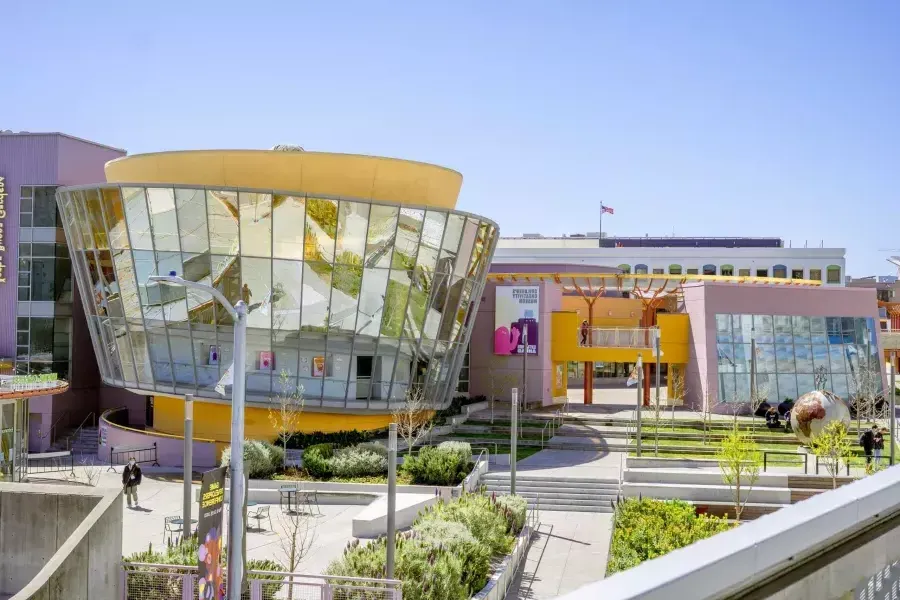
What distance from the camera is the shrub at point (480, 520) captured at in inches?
931

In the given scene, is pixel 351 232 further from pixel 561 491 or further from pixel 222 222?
pixel 561 491

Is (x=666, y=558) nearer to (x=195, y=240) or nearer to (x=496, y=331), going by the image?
(x=195, y=240)

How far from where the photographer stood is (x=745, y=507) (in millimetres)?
32125

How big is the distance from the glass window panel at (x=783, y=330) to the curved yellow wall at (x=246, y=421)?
24949mm

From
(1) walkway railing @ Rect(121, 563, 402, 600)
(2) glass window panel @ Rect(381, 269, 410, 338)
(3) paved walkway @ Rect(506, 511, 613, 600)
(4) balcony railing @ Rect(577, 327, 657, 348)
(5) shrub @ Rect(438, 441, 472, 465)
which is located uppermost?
(2) glass window panel @ Rect(381, 269, 410, 338)

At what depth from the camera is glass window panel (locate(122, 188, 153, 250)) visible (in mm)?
39281

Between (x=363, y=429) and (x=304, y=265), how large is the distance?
927 cm

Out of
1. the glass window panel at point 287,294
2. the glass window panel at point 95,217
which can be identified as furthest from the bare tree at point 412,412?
the glass window panel at point 95,217

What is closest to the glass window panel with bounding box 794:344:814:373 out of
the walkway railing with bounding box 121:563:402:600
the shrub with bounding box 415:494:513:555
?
the shrub with bounding box 415:494:513:555

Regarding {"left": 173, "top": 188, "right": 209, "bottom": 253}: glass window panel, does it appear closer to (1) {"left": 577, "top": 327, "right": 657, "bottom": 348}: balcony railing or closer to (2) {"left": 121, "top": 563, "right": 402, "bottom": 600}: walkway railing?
(2) {"left": 121, "top": 563, "right": 402, "bottom": 600}: walkway railing

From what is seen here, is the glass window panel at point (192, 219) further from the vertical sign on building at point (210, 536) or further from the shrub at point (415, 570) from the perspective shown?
the vertical sign on building at point (210, 536)

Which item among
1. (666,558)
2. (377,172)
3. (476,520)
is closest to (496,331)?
(377,172)

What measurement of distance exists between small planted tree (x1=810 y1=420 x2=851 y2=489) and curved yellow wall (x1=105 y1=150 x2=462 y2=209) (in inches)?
744

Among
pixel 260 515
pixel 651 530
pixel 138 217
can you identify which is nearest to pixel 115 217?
pixel 138 217
